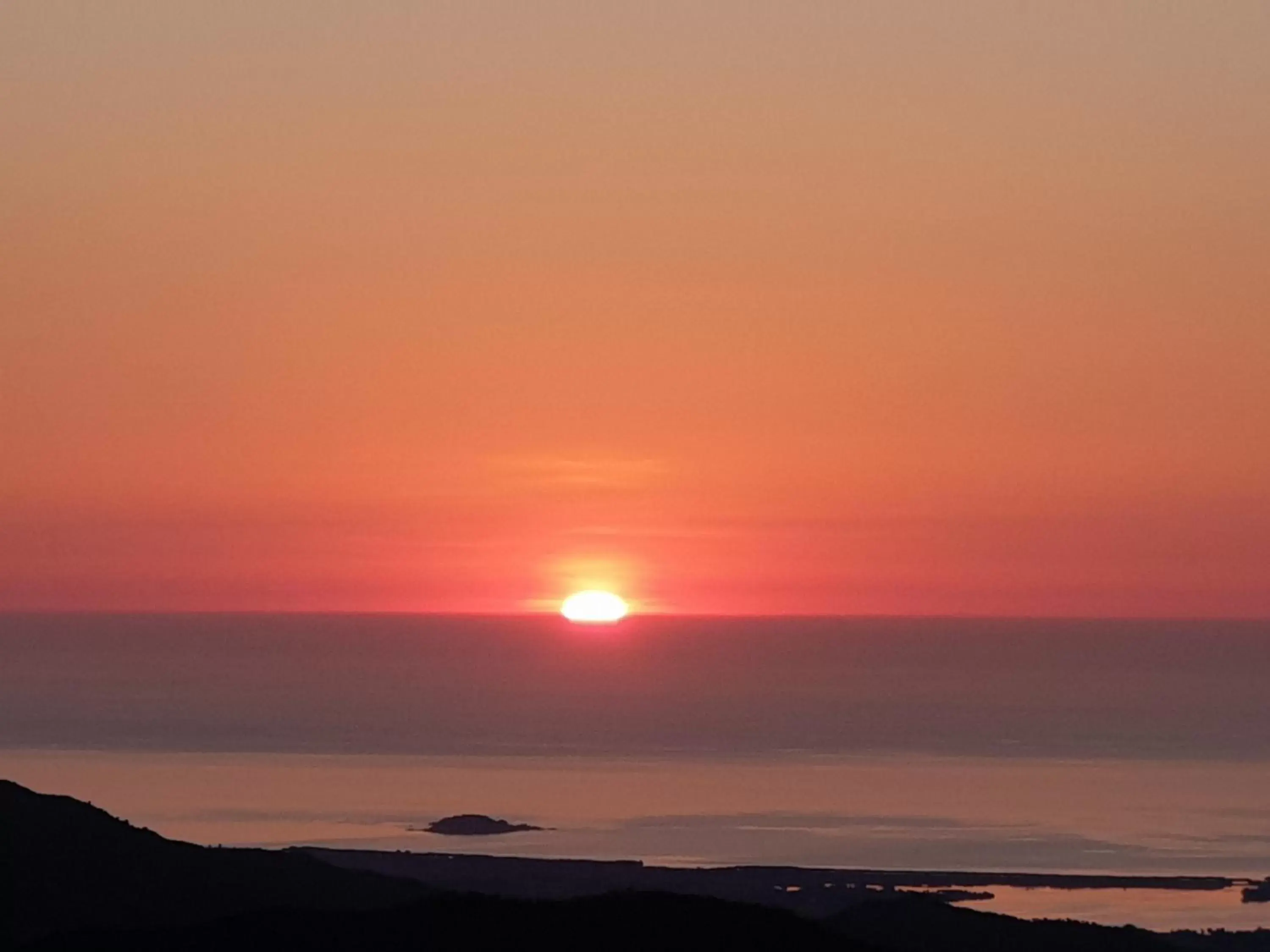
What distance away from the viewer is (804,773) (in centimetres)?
12794

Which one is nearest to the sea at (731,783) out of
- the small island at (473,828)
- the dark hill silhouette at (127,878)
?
the small island at (473,828)

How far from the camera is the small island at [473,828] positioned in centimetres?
8738

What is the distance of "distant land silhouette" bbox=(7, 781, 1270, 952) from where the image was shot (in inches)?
1307

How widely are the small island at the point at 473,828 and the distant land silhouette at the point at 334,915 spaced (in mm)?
36883

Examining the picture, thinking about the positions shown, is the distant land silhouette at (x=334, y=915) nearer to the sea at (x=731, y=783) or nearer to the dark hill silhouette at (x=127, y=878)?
the dark hill silhouette at (x=127, y=878)

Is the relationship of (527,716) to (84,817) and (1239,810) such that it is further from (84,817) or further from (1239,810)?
(84,817)

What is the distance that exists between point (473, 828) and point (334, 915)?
54392 mm

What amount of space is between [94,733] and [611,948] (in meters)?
129

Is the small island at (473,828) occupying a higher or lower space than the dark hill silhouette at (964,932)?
higher

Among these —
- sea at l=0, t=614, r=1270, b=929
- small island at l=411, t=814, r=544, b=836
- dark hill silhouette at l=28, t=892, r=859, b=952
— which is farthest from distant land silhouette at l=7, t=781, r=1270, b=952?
small island at l=411, t=814, r=544, b=836

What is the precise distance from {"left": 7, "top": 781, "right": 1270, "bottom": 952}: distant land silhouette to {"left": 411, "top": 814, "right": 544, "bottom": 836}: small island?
121 feet

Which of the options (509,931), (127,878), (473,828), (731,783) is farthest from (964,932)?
(731,783)

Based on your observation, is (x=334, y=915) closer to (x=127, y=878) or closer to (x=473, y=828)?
(x=127, y=878)

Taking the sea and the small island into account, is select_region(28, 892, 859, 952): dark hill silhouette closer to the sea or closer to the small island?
the sea
